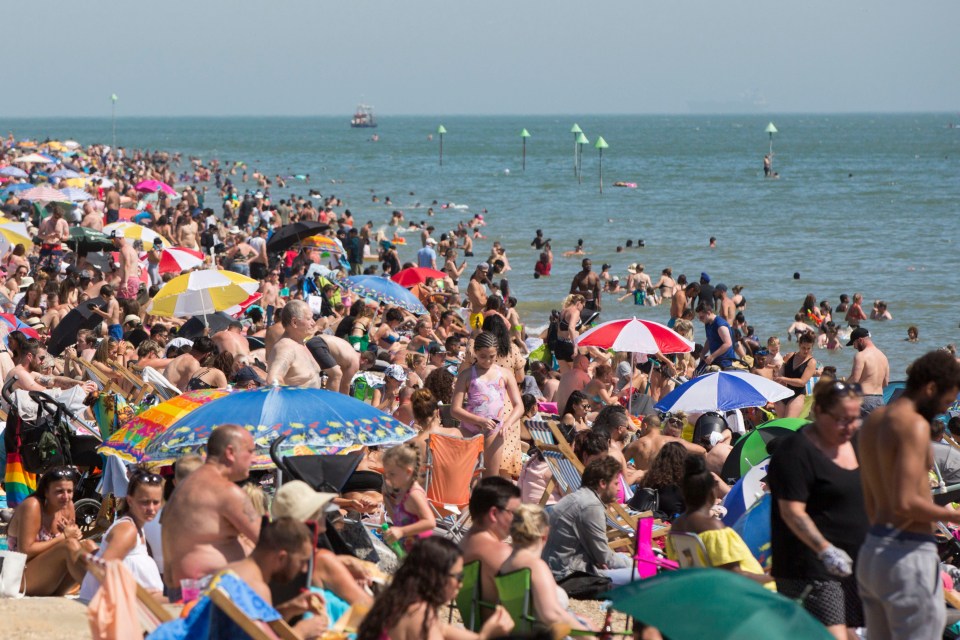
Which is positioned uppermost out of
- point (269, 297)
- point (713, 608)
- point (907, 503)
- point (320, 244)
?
point (907, 503)

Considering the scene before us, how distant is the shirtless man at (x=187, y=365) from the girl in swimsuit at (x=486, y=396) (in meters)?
2.41

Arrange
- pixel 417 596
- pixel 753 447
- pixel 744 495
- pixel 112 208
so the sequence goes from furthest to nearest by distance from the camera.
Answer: pixel 112 208 < pixel 753 447 < pixel 744 495 < pixel 417 596

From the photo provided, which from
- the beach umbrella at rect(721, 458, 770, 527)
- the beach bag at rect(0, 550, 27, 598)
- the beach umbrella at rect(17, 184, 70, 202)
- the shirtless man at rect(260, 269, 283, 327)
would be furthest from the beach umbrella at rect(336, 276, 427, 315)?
the beach umbrella at rect(17, 184, 70, 202)

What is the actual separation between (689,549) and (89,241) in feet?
48.6

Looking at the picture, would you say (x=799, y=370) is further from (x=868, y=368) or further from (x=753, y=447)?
(x=753, y=447)

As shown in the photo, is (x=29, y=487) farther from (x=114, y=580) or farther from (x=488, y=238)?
(x=488, y=238)

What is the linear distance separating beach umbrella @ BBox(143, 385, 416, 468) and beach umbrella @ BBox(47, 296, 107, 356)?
5720mm

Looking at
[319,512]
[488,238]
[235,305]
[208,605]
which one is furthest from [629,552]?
[488,238]

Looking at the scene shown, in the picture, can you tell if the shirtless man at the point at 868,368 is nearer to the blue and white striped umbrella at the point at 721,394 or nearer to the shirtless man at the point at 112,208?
the blue and white striped umbrella at the point at 721,394

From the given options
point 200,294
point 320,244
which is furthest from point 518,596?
point 320,244

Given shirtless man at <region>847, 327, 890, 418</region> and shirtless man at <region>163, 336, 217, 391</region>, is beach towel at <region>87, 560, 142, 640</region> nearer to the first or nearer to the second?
shirtless man at <region>163, 336, 217, 391</region>

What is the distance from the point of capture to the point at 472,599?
4.66 meters

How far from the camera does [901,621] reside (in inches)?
152

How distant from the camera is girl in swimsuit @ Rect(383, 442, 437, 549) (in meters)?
5.66
